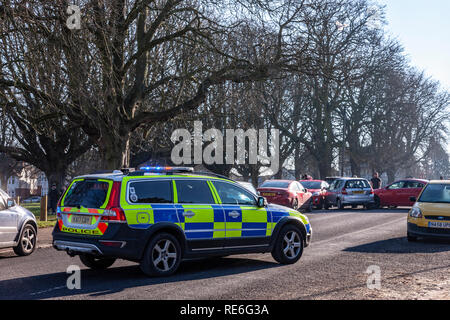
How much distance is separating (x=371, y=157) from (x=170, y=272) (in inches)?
1776

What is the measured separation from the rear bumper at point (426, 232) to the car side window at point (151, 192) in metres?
7.67

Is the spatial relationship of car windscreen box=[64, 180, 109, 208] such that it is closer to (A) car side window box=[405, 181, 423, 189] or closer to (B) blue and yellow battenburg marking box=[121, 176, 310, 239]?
(B) blue and yellow battenburg marking box=[121, 176, 310, 239]

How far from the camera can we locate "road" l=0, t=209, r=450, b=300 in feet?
26.8

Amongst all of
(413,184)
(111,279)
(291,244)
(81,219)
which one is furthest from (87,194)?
(413,184)

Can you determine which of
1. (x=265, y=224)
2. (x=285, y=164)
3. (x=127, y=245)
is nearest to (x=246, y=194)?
(x=265, y=224)

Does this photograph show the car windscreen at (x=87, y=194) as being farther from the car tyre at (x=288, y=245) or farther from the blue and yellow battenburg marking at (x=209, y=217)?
the car tyre at (x=288, y=245)

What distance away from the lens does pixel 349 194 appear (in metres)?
31.9

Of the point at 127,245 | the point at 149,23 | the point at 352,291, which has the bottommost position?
the point at 352,291

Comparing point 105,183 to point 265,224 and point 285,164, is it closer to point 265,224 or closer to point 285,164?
point 265,224

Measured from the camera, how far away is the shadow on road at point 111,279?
8.23 metres

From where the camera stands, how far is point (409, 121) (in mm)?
51438

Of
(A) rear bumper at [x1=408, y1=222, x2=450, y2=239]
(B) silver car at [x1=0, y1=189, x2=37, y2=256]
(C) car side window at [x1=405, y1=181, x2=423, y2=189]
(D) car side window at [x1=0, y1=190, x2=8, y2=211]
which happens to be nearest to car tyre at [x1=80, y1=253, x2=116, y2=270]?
(B) silver car at [x1=0, y1=189, x2=37, y2=256]

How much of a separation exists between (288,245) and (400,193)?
21731 millimetres

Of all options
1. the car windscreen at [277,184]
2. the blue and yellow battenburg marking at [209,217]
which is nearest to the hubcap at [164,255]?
the blue and yellow battenburg marking at [209,217]
